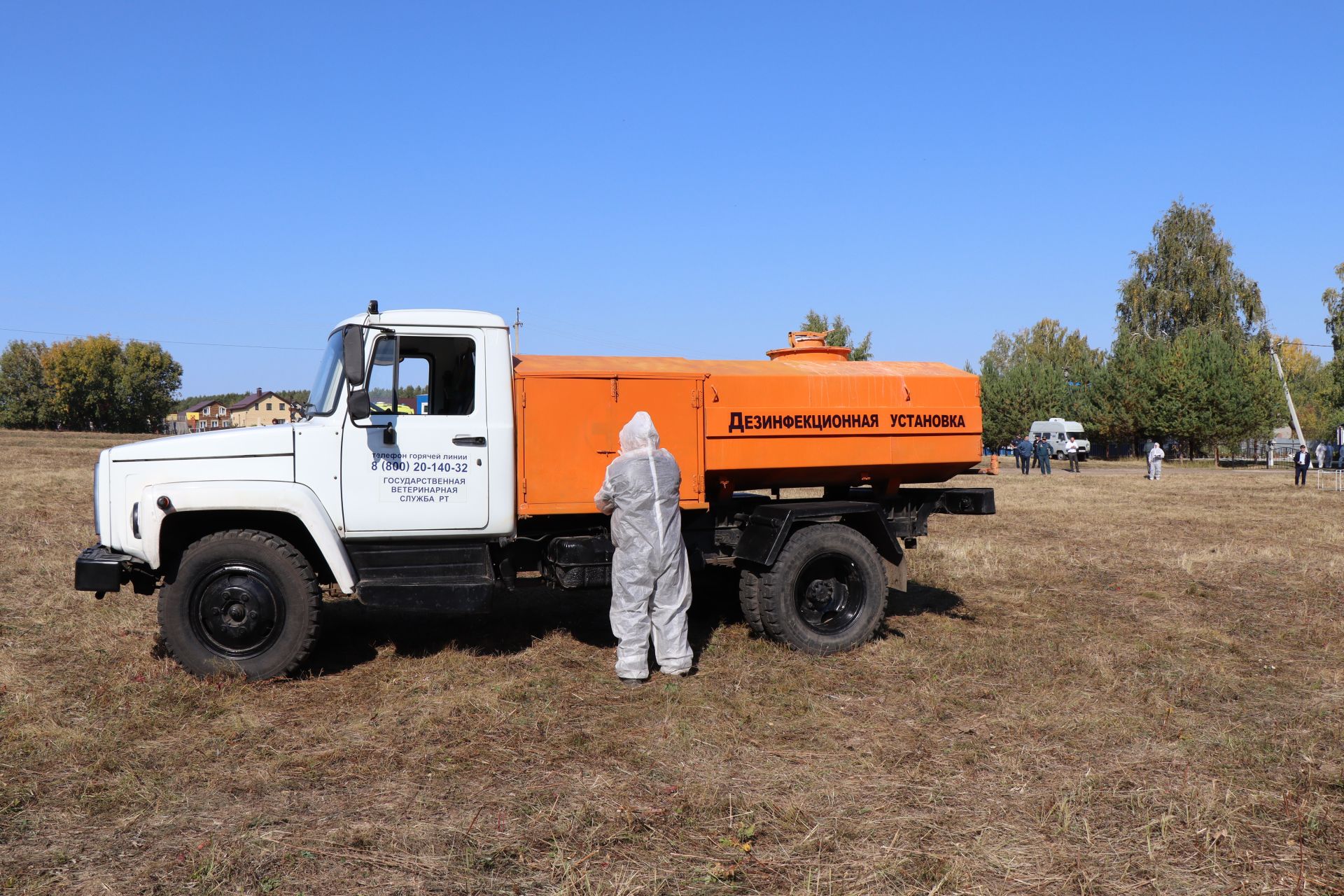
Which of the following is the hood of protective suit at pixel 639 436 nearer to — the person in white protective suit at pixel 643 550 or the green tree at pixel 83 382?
the person in white protective suit at pixel 643 550

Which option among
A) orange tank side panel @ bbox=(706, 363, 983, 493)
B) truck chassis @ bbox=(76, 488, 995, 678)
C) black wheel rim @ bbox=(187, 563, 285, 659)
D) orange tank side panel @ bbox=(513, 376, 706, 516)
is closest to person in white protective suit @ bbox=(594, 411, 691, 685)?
orange tank side panel @ bbox=(513, 376, 706, 516)

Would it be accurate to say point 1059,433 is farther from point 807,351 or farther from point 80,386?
point 80,386

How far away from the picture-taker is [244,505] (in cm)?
622

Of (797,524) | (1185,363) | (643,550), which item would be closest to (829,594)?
(797,524)

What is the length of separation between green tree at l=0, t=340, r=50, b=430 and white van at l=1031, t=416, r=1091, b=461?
75.3m

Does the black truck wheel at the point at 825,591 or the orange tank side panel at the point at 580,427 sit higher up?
the orange tank side panel at the point at 580,427

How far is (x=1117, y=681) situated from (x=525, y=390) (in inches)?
172

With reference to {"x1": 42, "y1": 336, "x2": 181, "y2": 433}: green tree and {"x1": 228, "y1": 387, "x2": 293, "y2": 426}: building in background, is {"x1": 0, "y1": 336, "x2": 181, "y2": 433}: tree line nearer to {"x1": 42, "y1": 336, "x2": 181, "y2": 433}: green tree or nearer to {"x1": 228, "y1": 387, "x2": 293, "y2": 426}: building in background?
{"x1": 42, "y1": 336, "x2": 181, "y2": 433}: green tree

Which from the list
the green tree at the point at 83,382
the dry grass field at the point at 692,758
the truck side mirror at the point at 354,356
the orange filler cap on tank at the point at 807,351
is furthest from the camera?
the green tree at the point at 83,382

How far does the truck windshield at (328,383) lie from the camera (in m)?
6.62

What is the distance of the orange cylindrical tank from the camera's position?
6762 mm

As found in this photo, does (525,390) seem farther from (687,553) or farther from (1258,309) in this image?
(1258,309)

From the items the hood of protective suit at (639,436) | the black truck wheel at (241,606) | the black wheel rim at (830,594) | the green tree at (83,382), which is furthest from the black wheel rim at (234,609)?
the green tree at (83,382)

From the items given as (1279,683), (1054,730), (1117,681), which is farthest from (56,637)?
(1279,683)
